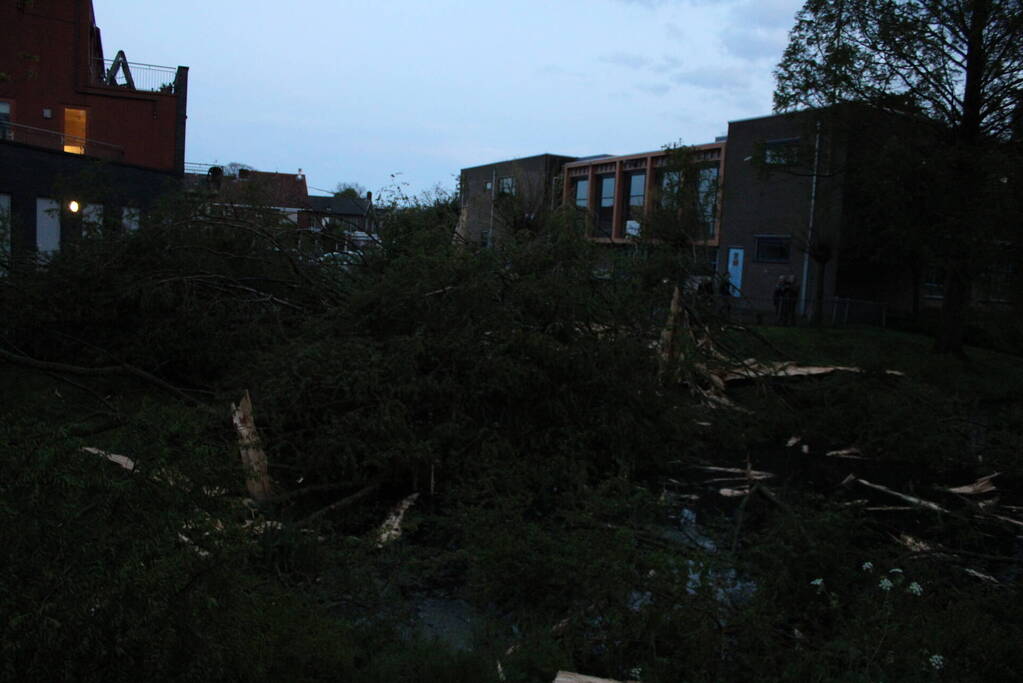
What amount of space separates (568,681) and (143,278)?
21.4 feet

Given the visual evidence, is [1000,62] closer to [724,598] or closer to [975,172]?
[975,172]

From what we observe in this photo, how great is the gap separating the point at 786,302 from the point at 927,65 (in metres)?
8.76

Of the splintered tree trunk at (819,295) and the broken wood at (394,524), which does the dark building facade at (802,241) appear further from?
the broken wood at (394,524)

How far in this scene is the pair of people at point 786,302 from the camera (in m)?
24.2

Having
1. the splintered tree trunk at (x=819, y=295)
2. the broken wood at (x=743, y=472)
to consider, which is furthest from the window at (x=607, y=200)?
the broken wood at (x=743, y=472)

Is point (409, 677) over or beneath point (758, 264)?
beneath

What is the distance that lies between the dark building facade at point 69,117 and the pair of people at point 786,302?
1766 centimetres

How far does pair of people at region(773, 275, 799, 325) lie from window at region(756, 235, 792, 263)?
423 cm

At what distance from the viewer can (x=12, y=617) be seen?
2.10 m

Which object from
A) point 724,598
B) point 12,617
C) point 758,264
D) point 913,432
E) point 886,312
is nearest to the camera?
point 12,617

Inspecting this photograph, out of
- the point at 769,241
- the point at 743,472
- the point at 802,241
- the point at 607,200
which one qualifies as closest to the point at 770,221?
the point at 769,241

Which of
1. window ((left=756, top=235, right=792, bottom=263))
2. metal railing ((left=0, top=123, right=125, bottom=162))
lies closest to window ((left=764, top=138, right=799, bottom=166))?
window ((left=756, top=235, right=792, bottom=263))

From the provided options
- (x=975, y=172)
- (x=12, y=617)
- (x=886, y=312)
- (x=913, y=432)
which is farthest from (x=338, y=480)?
(x=886, y=312)

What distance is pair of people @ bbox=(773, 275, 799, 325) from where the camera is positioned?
24250mm
